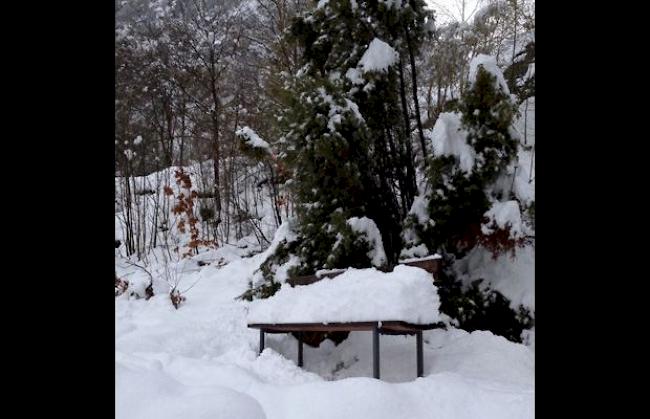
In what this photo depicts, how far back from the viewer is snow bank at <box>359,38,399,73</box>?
20.3ft

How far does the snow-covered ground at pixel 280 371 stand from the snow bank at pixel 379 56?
3.01 meters

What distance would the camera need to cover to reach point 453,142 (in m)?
5.55

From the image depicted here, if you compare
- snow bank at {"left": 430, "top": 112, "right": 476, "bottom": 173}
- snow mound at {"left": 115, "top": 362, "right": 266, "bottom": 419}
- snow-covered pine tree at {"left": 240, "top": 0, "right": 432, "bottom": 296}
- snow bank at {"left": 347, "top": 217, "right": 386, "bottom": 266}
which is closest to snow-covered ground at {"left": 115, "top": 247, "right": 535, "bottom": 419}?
snow mound at {"left": 115, "top": 362, "right": 266, "bottom": 419}

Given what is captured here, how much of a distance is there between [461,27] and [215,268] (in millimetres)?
6398

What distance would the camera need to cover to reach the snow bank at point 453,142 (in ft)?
17.9

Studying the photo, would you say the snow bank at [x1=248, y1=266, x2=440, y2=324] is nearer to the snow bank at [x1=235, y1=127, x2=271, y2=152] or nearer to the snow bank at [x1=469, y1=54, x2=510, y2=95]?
the snow bank at [x1=469, y1=54, x2=510, y2=95]

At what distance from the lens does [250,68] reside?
13289 mm

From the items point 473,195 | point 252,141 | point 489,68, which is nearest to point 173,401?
point 473,195

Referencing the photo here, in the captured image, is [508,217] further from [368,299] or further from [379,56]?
[379,56]

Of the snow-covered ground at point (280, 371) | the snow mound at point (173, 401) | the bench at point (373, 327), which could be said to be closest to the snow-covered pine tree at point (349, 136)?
the bench at point (373, 327)

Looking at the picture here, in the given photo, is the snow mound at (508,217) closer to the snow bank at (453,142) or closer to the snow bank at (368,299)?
the snow bank at (453,142)
